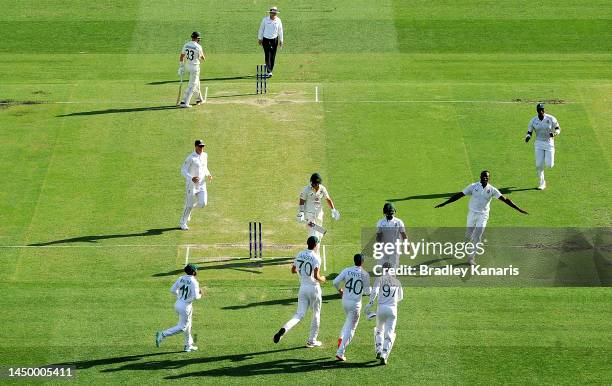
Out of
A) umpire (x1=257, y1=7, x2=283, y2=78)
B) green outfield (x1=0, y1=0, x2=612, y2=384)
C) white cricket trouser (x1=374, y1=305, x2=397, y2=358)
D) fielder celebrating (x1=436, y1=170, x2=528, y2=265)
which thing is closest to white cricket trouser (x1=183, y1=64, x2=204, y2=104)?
green outfield (x1=0, y1=0, x2=612, y2=384)

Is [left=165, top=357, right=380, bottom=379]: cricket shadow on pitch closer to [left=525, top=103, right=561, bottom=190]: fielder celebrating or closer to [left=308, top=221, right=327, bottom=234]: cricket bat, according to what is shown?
[left=308, top=221, right=327, bottom=234]: cricket bat

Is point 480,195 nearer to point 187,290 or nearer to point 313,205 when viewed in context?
point 313,205

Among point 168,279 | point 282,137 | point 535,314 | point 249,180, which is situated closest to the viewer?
point 535,314

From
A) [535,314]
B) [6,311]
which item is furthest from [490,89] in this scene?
[6,311]

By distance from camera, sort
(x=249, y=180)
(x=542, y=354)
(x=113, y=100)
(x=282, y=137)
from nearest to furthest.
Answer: (x=542, y=354) → (x=249, y=180) → (x=282, y=137) → (x=113, y=100)

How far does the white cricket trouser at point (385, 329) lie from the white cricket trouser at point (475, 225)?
6327 mm

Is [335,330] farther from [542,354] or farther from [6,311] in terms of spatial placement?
[6,311]

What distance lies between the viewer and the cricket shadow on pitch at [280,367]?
2836 cm

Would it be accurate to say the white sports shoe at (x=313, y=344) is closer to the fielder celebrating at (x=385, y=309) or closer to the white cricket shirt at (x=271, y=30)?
the fielder celebrating at (x=385, y=309)

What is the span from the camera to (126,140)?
42.5m

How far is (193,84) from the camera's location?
44219 millimetres

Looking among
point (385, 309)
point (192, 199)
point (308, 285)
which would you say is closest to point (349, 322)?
point (385, 309)

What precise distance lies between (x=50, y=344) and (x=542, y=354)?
11.7 metres

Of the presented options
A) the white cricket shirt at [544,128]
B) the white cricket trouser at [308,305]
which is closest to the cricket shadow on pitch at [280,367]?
the white cricket trouser at [308,305]
